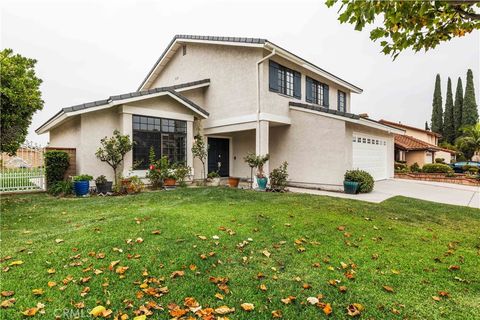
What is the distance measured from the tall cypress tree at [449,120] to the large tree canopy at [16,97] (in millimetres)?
55015

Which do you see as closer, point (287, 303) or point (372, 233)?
point (287, 303)

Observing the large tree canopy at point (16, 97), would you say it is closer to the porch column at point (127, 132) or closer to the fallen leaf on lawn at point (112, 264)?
the porch column at point (127, 132)

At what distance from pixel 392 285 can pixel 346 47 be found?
25.9 m

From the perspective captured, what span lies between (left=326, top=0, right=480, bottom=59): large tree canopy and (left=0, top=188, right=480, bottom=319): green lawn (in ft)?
11.8

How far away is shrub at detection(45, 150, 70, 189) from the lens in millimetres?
10328

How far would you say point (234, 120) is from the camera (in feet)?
43.5

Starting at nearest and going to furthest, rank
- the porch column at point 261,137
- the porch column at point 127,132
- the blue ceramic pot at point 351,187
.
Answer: the porch column at point 127,132
the blue ceramic pot at point 351,187
the porch column at point 261,137

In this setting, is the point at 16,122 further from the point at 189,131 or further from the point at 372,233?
the point at 372,233

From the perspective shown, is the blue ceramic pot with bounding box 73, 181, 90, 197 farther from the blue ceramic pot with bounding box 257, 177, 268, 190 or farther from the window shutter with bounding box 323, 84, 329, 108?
the window shutter with bounding box 323, 84, 329, 108

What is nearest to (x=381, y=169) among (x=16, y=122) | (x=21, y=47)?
(x=16, y=122)

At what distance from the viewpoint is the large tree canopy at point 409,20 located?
3.78 meters

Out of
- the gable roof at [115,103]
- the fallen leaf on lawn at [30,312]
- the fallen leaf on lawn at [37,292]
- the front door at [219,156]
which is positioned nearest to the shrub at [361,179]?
the front door at [219,156]

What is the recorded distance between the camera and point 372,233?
17.7 ft

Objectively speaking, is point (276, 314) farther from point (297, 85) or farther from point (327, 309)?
point (297, 85)
